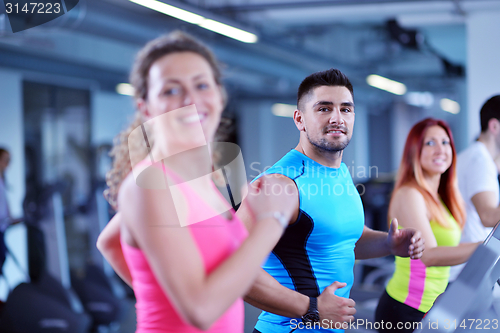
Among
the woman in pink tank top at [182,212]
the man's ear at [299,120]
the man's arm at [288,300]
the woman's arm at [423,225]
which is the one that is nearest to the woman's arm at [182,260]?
the woman in pink tank top at [182,212]

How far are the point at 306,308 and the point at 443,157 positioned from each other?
1.08 m

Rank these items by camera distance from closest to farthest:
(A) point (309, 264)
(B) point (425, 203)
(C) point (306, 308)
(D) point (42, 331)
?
(C) point (306, 308)
(A) point (309, 264)
(B) point (425, 203)
(D) point (42, 331)

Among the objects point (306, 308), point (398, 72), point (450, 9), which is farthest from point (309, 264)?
point (398, 72)

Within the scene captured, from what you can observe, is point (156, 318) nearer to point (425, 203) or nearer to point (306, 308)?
point (306, 308)

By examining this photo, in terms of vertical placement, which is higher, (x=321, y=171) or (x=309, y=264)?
(x=321, y=171)

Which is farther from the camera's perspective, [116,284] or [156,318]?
[116,284]

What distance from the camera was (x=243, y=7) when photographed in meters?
4.65

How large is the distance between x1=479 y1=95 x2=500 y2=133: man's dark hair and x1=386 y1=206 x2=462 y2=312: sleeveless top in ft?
2.14

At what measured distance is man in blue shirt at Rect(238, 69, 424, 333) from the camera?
1378 millimetres

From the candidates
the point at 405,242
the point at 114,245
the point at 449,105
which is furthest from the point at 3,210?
the point at 449,105

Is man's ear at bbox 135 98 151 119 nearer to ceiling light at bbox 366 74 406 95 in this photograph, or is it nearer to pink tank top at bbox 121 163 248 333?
pink tank top at bbox 121 163 248 333

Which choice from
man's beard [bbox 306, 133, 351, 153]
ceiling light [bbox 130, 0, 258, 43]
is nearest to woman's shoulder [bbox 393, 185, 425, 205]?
man's beard [bbox 306, 133, 351, 153]

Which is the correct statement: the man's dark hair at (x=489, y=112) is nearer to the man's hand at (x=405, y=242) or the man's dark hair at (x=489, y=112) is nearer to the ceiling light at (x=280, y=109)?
the man's hand at (x=405, y=242)

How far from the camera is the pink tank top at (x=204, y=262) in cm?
87
